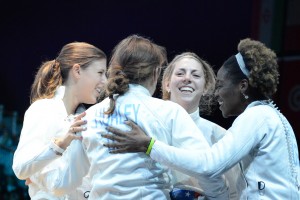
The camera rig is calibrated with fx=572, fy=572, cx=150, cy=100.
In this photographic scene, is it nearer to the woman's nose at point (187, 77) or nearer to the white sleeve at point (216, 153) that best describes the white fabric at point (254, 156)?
the white sleeve at point (216, 153)

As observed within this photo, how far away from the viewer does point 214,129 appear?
2.91 m

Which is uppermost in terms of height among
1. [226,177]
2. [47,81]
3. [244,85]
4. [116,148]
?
[244,85]

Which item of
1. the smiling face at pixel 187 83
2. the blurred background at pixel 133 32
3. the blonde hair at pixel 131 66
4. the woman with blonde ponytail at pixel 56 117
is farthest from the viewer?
the blurred background at pixel 133 32

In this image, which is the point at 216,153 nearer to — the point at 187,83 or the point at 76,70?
the point at 187,83

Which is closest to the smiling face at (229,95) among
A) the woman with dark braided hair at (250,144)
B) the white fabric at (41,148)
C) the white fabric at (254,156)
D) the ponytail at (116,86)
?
the woman with dark braided hair at (250,144)

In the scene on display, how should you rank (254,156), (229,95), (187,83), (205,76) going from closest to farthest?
(254,156) < (229,95) < (187,83) < (205,76)

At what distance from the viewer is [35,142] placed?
104 inches

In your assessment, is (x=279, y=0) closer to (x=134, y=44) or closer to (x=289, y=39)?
(x=289, y=39)

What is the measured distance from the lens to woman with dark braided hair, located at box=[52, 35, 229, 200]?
2.17 m

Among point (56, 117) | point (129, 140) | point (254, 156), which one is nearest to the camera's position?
point (129, 140)

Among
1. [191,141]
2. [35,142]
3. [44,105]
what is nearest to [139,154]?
[191,141]

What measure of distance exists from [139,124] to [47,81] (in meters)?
0.96

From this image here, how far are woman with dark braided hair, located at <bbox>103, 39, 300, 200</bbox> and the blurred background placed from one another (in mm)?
2334

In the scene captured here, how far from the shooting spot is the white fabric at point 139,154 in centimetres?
216
